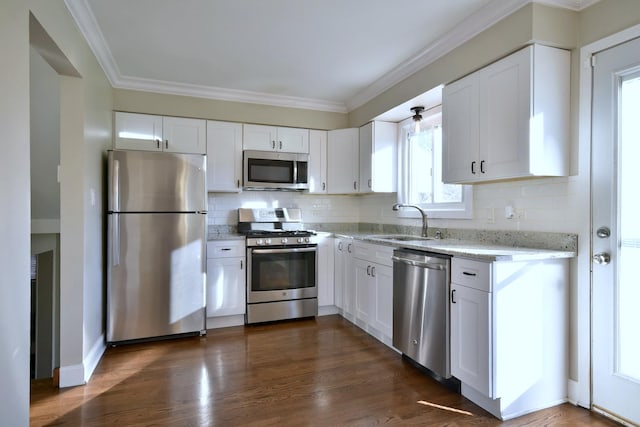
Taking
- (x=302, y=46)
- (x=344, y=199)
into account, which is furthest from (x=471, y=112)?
(x=344, y=199)

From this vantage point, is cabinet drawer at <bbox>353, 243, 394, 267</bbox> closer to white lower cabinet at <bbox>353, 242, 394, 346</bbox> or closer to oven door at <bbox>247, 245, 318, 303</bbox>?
white lower cabinet at <bbox>353, 242, 394, 346</bbox>

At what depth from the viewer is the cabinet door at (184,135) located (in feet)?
12.0


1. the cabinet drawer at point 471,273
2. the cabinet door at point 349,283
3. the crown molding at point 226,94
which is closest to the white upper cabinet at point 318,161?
the crown molding at point 226,94

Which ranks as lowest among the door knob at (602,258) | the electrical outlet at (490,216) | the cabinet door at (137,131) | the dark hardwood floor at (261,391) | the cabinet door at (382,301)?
the dark hardwood floor at (261,391)

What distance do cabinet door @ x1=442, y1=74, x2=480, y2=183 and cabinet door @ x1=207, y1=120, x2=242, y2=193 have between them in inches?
87.2

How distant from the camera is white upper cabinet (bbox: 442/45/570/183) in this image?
2109mm

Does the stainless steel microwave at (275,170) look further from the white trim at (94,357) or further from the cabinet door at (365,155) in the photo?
the white trim at (94,357)

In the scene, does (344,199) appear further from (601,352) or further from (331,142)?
(601,352)

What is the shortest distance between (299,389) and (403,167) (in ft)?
8.36

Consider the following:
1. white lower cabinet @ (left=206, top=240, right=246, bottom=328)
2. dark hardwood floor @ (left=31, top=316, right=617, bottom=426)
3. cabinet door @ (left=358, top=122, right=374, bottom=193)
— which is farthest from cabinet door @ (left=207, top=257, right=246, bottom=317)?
cabinet door @ (left=358, top=122, right=374, bottom=193)

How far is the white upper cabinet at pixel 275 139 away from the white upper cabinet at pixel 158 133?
0.50 metres

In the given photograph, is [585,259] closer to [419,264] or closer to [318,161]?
[419,264]

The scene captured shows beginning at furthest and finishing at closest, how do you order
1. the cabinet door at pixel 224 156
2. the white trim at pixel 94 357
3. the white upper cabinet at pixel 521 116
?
the cabinet door at pixel 224 156 < the white trim at pixel 94 357 < the white upper cabinet at pixel 521 116

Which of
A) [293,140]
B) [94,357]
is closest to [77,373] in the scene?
[94,357]
